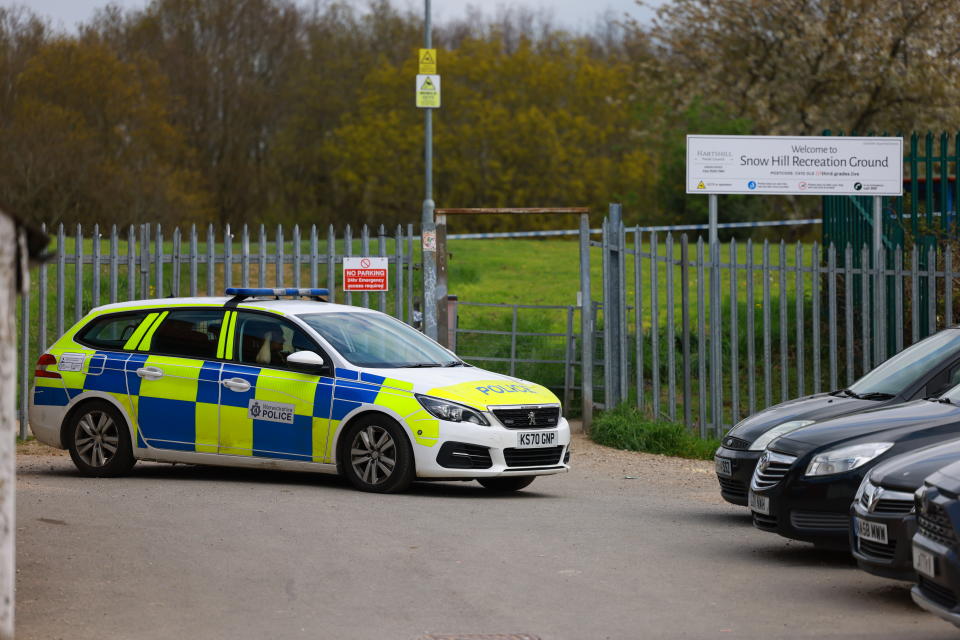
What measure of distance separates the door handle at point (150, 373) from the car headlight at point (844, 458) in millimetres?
5816

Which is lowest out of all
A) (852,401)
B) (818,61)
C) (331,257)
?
(852,401)

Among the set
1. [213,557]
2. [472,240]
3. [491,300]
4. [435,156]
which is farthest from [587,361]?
[435,156]

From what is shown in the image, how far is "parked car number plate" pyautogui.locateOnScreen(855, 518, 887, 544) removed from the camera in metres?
6.82

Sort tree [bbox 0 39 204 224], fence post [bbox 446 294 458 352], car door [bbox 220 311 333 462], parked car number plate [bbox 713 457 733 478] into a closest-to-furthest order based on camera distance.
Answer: parked car number plate [bbox 713 457 733 478]
car door [bbox 220 311 333 462]
fence post [bbox 446 294 458 352]
tree [bbox 0 39 204 224]

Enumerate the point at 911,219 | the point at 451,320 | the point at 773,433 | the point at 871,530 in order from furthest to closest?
the point at 911,219
the point at 451,320
the point at 773,433
the point at 871,530

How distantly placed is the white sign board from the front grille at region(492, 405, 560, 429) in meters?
5.93

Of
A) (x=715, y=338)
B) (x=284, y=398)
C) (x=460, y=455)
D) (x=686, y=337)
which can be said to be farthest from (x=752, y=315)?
(x=284, y=398)

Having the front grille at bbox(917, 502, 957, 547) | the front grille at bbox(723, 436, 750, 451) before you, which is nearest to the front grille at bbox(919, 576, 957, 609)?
the front grille at bbox(917, 502, 957, 547)

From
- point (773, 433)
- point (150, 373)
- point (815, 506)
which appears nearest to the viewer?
point (815, 506)

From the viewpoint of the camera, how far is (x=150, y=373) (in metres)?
11.9

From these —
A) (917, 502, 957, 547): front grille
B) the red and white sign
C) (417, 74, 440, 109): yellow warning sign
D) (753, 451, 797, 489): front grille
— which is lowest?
(753, 451, 797, 489): front grille

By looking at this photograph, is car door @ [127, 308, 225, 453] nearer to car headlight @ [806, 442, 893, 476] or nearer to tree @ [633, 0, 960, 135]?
car headlight @ [806, 442, 893, 476]

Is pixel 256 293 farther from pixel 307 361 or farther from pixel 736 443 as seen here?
pixel 736 443

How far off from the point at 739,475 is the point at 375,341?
3.55m
